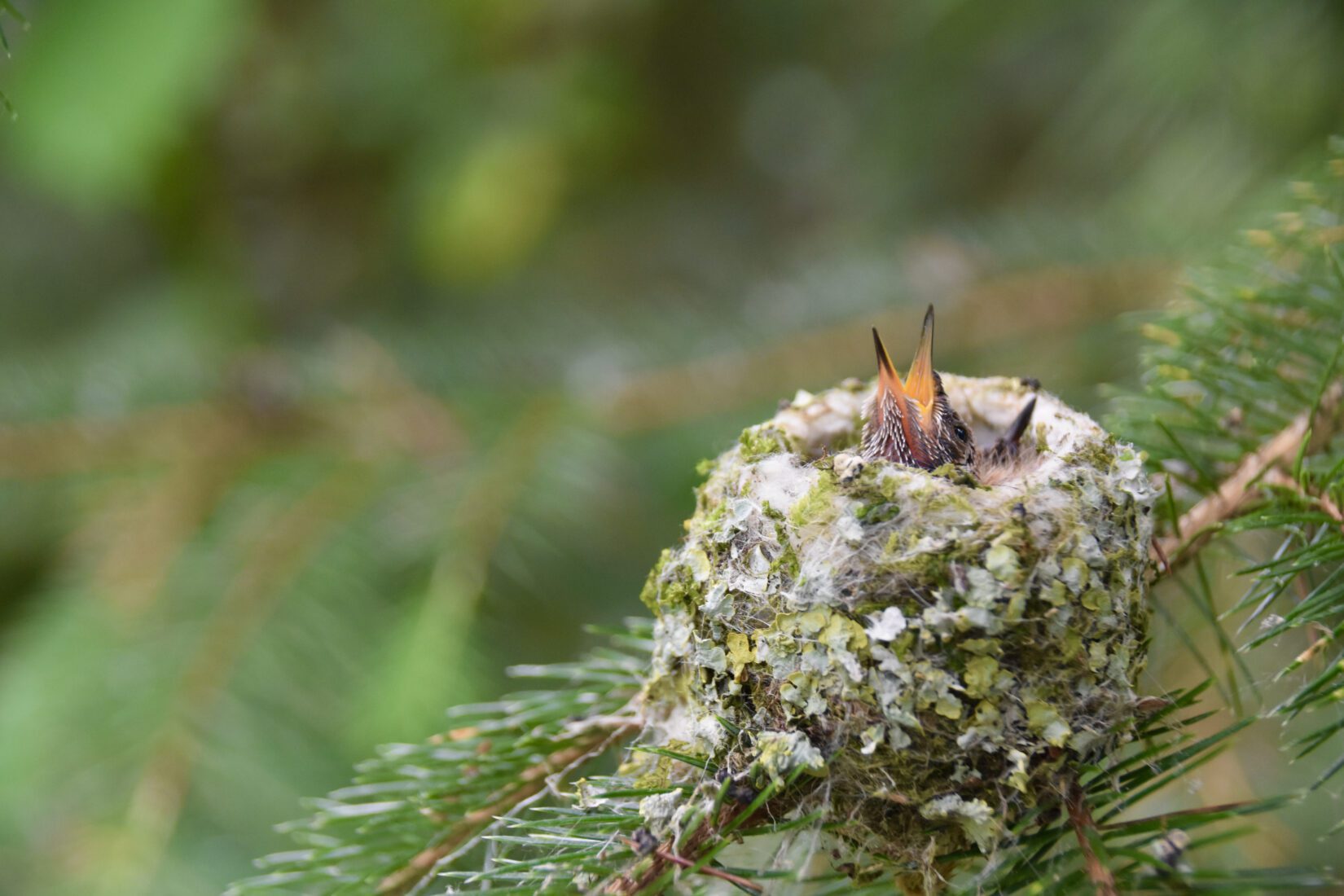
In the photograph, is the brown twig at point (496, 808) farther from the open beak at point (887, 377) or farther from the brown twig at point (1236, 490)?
the brown twig at point (1236, 490)

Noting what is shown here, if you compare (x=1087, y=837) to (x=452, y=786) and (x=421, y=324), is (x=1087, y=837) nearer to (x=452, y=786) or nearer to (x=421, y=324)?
(x=452, y=786)

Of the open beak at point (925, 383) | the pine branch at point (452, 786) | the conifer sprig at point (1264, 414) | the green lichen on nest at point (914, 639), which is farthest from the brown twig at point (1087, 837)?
the open beak at point (925, 383)

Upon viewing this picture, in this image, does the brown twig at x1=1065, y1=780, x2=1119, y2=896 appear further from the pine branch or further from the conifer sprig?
the pine branch

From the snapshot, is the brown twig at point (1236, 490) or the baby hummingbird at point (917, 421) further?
the baby hummingbird at point (917, 421)

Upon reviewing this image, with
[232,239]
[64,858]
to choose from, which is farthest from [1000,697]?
[232,239]

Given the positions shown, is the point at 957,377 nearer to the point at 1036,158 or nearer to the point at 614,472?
the point at 614,472

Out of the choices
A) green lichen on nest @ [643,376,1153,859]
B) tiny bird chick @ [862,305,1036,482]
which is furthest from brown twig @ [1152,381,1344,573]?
tiny bird chick @ [862,305,1036,482]
